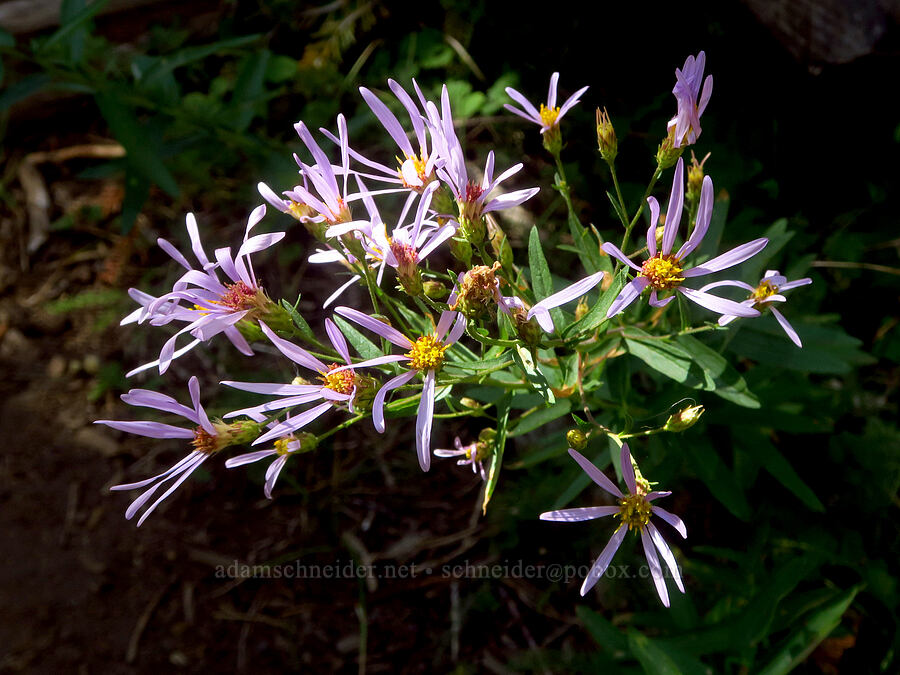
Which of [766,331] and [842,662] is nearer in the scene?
[766,331]

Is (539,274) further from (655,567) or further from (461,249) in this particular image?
(655,567)

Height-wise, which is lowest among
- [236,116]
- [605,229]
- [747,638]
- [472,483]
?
[747,638]

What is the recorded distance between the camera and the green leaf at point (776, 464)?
7.68 feet

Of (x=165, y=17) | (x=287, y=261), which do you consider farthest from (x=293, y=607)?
(x=165, y=17)

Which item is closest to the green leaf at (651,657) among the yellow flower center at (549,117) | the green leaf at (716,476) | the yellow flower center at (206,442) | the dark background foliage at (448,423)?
the dark background foliage at (448,423)

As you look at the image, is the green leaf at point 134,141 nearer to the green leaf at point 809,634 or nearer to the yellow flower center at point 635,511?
the yellow flower center at point 635,511

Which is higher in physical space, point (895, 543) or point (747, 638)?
point (747, 638)

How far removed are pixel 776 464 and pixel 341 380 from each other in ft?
5.09

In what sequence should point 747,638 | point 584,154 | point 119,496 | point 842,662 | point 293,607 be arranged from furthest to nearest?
1. point 119,496
2. point 293,607
3. point 584,154
4. point 842,662
5. point 747,638

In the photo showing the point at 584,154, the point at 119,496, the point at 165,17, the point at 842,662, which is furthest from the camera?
the point at 165,17

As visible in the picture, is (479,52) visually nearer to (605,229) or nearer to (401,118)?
(401,118)

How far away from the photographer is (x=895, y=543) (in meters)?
2.63

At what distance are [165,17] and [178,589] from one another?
10.5 feet

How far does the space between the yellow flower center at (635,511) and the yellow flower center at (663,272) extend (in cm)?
49
